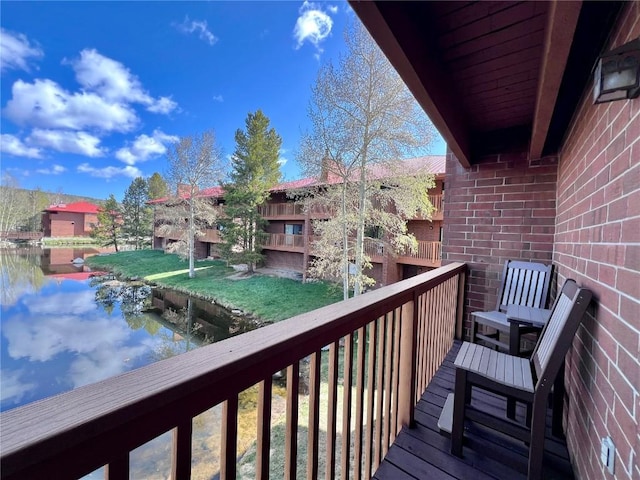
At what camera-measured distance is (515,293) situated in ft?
9.98

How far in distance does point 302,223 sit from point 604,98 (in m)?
14.6

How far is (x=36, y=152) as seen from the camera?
33.1m

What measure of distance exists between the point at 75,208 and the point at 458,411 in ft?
158

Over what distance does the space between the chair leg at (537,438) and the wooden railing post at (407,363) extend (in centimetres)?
65

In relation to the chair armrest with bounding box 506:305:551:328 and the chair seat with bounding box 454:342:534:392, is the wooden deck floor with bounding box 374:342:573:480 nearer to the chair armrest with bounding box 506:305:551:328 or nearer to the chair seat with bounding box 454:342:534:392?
the chair seat with bounding box 454:342:534:392

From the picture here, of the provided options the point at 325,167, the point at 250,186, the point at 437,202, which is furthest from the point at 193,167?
the point at 437,202

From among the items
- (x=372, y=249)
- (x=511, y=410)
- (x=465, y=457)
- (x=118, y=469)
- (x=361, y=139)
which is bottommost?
(x=465, y=457)

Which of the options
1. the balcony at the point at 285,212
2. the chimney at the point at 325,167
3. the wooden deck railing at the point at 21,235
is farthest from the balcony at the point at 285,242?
the wooden deck railing at the point at 21,235

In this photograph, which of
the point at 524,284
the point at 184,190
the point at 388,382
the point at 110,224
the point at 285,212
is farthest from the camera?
the point at 110,224

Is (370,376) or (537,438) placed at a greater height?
(370,376)

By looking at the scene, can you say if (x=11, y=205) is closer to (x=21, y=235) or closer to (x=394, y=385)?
(x=21, y=235)

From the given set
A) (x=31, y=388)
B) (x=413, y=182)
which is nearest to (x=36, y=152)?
(x=31, y=388)

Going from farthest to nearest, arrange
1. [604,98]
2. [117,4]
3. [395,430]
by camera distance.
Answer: [117,4]
[395,430]
[604,98]

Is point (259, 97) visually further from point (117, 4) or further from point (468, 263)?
point (468, 263)
